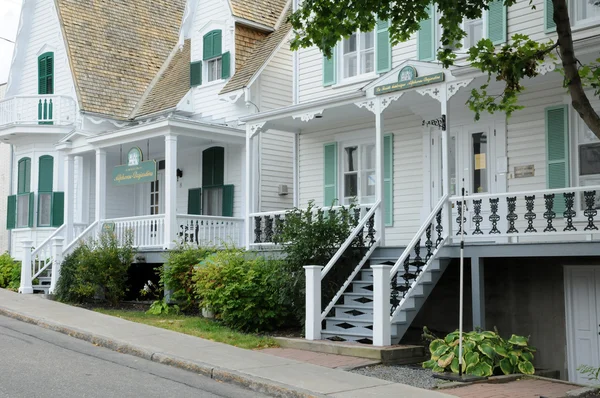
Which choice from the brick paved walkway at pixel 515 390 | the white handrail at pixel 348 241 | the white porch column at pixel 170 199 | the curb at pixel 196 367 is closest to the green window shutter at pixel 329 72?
the white porch column at pixel 170 199

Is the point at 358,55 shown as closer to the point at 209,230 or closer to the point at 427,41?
the point at 427,41

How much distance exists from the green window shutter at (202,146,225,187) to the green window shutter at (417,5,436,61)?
6.58 meters

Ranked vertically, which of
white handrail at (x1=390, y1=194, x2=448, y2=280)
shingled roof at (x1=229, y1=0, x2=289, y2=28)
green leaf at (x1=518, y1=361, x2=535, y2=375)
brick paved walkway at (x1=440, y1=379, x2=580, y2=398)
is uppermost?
shingled roof at (x1=229, y1=0, x2=289, y2=28)

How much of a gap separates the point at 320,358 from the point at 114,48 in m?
15.5

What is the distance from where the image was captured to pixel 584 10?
13461mm

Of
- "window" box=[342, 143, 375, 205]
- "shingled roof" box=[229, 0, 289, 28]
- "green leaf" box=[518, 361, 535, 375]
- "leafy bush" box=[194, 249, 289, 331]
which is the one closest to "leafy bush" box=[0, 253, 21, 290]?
"leafy bush" box=[194, 249, 289, 331]

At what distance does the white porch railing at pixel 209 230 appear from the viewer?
17.9 m

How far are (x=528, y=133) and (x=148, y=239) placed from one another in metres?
9.03

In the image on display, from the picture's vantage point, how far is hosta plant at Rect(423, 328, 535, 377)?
413 inches

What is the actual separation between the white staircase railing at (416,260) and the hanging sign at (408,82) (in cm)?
204

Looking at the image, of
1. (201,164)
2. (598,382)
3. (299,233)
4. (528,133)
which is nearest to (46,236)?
(201,164)

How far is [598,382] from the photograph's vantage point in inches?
471

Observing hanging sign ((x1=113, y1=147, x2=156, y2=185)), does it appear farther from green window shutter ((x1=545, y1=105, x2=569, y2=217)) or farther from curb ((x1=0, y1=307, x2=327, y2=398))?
green window shutter ((x1=545, y1=105, x2=569, y2=217))

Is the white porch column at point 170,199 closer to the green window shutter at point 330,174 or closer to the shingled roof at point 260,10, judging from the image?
the green window shutter at point 330,174
